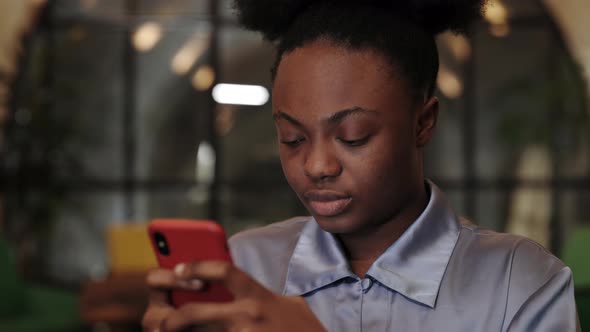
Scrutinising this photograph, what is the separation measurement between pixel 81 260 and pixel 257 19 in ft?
21.1

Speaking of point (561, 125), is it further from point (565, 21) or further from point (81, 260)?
point (81, 260)

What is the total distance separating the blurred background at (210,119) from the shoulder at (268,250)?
232 inches

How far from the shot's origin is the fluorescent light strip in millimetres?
7211

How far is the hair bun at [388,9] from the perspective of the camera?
3.54ft

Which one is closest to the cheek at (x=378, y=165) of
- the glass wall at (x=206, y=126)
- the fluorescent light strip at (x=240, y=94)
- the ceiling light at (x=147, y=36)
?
the glass wall at (x=206, y=126)

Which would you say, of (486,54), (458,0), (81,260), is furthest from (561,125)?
(458,0)

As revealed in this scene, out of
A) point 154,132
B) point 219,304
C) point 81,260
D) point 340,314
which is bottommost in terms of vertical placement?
point 81,260

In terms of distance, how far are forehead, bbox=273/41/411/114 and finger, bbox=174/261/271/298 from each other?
292mm

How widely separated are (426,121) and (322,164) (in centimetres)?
18

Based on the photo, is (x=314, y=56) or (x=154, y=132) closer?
(x=314, y=56)

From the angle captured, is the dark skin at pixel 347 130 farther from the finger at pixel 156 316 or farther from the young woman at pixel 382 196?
the finger at pixel 156 316

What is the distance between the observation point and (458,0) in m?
1.12

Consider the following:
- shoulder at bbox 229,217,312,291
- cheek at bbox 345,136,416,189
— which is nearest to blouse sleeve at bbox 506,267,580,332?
cheek at bbox 345,136,416,189

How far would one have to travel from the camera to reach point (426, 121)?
42.4 inches
